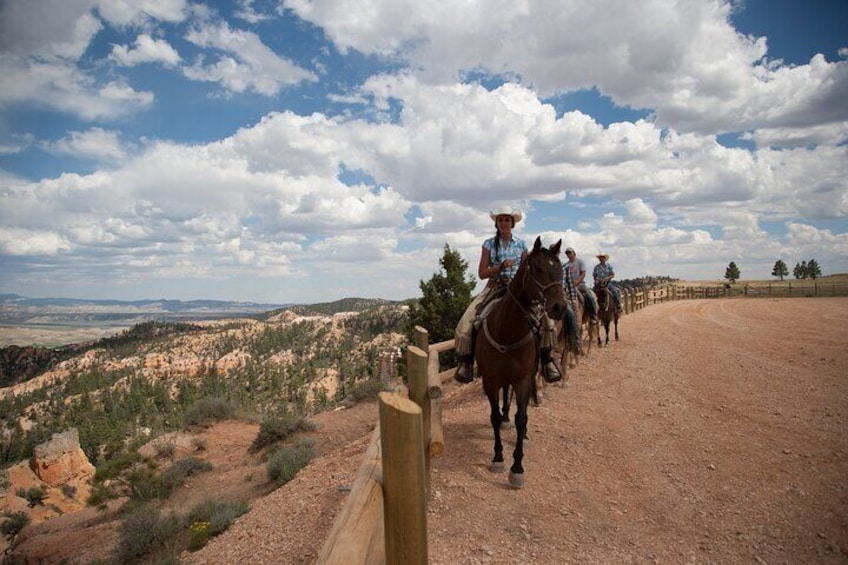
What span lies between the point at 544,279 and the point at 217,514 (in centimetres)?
725

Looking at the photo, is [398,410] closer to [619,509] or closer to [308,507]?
[619,509]

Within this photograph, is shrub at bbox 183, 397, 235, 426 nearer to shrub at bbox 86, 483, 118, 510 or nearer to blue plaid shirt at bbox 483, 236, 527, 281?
shrub at bbox 86, 483, 118, 510

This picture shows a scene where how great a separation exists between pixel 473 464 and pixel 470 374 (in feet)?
4.19

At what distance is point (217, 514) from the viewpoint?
781 cm

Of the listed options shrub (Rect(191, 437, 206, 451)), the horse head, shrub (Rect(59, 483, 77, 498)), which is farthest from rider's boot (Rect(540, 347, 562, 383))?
shrub (Rect(59, 483, 77, 498))

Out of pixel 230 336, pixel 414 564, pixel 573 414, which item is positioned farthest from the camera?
pixel 230 336

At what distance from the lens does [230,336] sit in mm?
168500

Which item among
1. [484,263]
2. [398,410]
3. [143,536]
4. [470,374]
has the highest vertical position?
[484,263]

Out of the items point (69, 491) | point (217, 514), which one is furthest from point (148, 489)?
point (69, 491)

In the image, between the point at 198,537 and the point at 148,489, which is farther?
the point at 148,489

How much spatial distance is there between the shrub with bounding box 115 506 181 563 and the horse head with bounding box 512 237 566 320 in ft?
27.2

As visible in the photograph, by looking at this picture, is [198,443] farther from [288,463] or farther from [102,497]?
[288,463]

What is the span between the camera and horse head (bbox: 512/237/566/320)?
4.76m

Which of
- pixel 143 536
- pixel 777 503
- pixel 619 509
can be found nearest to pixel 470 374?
pixel 619 509
